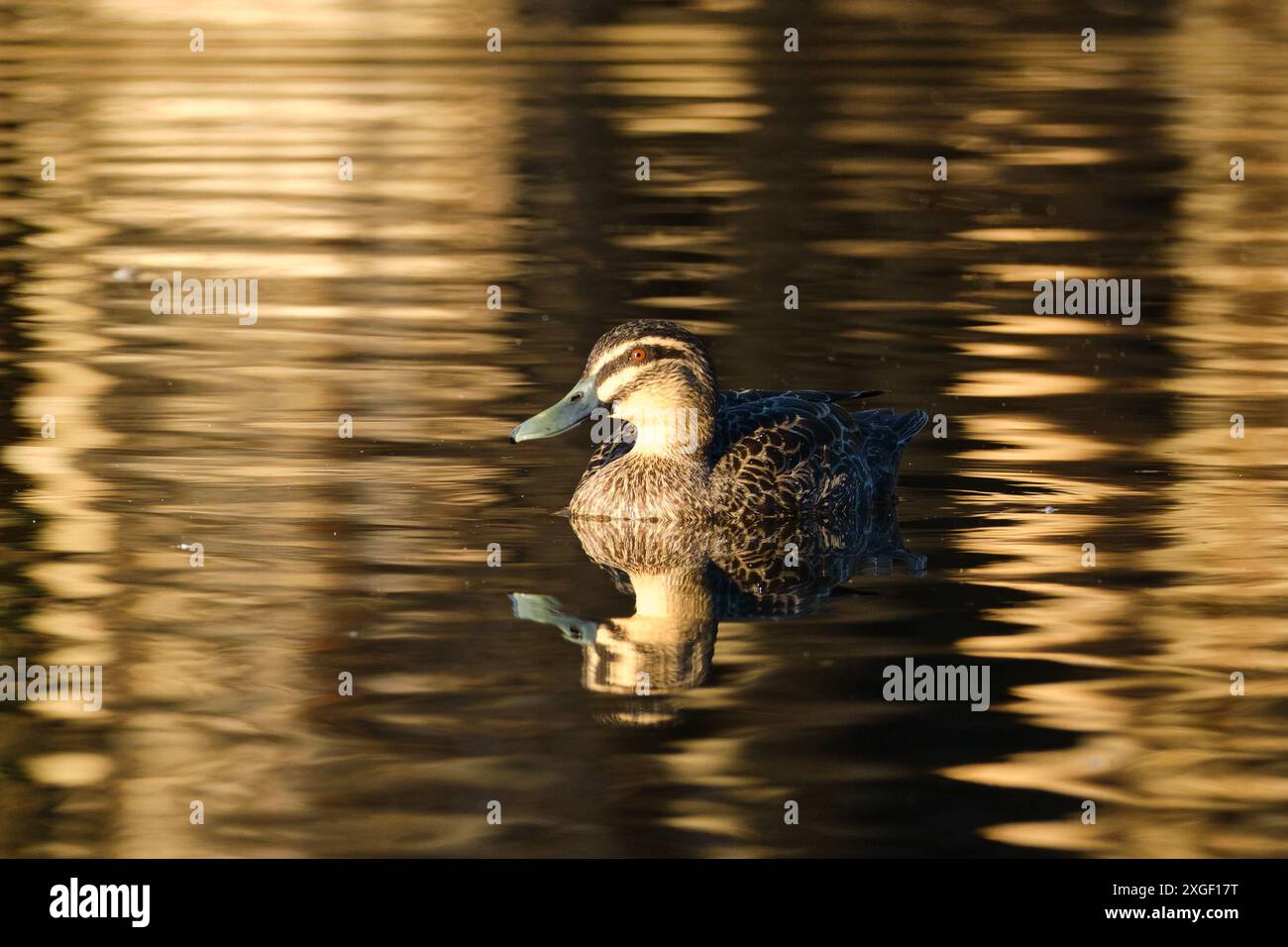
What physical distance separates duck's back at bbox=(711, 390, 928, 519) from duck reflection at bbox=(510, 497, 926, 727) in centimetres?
13

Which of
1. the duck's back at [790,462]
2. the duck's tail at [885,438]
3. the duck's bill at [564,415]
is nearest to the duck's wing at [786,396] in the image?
the duck's back at [790,462]

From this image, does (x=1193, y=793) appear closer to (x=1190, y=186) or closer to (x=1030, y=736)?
(x=1030, y=736)

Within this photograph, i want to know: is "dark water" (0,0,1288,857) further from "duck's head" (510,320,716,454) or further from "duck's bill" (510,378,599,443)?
"duck's head" (510,320,716,454)

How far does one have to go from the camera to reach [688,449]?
1245cm

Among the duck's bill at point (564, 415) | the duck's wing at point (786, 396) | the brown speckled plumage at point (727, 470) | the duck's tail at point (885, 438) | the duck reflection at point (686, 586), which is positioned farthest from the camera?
the duck's tail at point (885, 438)

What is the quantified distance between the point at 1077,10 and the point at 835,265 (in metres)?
28.0

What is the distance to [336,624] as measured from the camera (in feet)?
33.4

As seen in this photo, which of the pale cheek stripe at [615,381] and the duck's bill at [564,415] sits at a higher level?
the pale cheek stripe at [615,381]

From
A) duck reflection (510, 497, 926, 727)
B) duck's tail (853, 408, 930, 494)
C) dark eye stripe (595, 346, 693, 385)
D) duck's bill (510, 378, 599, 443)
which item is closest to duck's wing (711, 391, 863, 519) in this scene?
duck reflection (510, 497, 926, 727)

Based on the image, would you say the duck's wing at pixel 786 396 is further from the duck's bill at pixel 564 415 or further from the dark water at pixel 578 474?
the duck's bill at pixel 564 415

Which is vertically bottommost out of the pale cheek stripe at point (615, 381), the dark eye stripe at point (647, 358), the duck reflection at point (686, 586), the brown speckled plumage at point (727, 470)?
the duck reflection at point (686, 586)

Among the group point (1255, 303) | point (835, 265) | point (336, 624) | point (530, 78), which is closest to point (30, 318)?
point (835, 265)

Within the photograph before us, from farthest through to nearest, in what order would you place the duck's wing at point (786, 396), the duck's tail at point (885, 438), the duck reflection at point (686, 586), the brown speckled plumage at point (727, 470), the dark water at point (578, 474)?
the duck's tail at point (885, 438)
the duck's wing at point (786, 396)
the brown speckled plumage at point (727, 470)
the duck reflection at point (686, 586)
the dark water at point (578, 474)

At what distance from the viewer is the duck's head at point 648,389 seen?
12.3 metres
